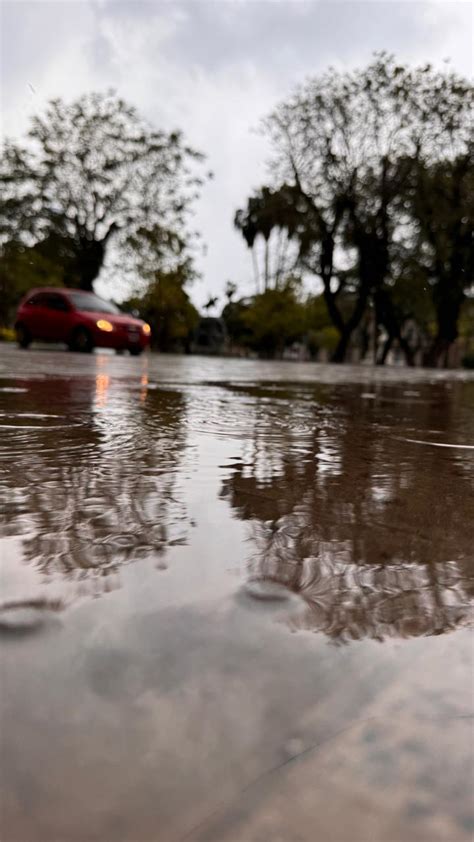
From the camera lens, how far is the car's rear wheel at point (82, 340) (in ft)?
57.0

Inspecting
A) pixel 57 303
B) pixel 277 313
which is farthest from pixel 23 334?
pixel 277 313

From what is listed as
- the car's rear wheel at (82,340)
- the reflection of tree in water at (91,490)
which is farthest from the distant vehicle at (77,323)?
the reflection of tree in water at (91,490)

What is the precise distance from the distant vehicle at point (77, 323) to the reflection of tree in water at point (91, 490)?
1443 cm

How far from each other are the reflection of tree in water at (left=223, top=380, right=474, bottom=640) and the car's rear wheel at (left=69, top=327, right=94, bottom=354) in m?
15.4

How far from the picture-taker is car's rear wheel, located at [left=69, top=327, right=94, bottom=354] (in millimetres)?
17375

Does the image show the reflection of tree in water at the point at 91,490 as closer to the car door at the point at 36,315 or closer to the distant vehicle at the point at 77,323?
the distant vehicle at the point at 77,323

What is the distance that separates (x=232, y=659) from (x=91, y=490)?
873 mm

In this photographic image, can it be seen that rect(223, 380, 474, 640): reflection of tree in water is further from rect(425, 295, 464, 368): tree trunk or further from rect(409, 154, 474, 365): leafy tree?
rect(425, 295, 464, 368): tree trunk

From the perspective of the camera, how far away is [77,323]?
1739 centimetres

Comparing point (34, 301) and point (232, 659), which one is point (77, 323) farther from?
point (232, 659)

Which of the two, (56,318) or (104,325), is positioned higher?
(56,318)

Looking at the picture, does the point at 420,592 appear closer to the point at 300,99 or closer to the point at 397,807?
the point at 397,807

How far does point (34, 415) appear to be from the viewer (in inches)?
119

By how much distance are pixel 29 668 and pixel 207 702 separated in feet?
0.60
